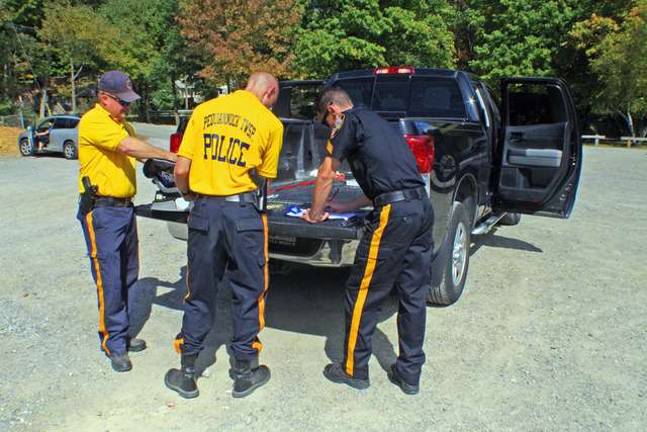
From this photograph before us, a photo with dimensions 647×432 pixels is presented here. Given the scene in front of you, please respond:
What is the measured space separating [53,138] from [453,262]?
55.4 ft

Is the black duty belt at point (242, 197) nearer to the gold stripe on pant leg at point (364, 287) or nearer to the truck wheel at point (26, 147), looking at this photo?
the gold stripe on pant leg at point (364, 287)

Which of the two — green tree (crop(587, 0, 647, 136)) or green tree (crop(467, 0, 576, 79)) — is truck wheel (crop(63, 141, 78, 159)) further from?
green tree (crop(587, 0, 647, 136))

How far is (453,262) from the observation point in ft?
15.1

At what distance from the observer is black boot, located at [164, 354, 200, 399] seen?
10.7 ft

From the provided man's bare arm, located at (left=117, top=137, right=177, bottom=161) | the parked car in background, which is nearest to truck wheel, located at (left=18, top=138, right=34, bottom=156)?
the parked car in background

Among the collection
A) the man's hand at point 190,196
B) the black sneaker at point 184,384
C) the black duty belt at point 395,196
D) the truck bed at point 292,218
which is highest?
the black duty belt at point 395,196

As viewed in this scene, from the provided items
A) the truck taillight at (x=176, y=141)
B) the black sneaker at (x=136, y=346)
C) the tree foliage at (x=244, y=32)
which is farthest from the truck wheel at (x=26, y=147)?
the black sneaker at (x=136, y=346)

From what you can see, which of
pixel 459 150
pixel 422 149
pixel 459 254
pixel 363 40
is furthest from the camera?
pixel 363 40

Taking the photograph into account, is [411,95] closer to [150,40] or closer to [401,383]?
[401,383]

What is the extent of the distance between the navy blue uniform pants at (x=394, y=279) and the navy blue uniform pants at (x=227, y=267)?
551 millimetres

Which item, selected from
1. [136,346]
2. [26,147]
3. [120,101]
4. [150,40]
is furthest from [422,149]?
[150,40]

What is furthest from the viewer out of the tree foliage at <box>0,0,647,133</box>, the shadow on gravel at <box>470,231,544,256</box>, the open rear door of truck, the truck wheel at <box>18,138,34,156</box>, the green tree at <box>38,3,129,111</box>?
the green tree at <box>38,3,129,111</box>

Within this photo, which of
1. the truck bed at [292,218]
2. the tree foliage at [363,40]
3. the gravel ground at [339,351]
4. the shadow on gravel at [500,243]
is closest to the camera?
the gravel ground at [339,351]

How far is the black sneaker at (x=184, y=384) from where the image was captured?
3.25 metres
